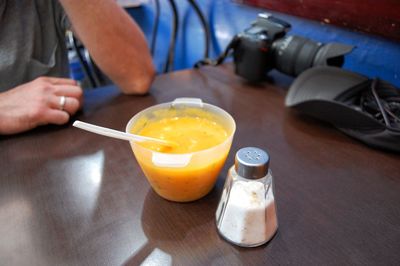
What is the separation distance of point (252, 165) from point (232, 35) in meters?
0.90

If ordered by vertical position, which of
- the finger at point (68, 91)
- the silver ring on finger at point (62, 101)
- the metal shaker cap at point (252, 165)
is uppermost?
the metal shaker cap at point (252, 165)

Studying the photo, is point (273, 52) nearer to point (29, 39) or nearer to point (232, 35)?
point (232, 35)

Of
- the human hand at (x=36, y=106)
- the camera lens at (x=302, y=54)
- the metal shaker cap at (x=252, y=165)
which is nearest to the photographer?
the metal shaker cap at (x=252, y=165)

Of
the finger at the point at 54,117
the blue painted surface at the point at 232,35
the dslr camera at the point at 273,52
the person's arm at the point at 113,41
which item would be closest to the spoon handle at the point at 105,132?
the finger at the point at 54,117

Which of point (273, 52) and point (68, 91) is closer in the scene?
point (68, 91)

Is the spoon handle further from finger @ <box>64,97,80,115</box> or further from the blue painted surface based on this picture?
the blue painted surface

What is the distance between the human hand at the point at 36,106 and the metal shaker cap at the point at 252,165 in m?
0.44

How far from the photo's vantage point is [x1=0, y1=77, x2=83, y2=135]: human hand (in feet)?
1.98

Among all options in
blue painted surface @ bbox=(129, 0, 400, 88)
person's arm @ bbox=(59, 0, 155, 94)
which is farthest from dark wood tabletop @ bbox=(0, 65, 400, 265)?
blue painted surface @ bbox=(129, 0, 400, 88)

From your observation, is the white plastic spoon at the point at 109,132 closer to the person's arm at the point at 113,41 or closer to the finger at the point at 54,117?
the finger at the point at 54,117

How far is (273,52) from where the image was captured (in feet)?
2.67

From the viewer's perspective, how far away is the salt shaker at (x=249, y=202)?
1.18ft

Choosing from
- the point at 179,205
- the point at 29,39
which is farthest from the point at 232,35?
the point at 179,205

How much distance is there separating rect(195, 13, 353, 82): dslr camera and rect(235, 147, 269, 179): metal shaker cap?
0.47m
